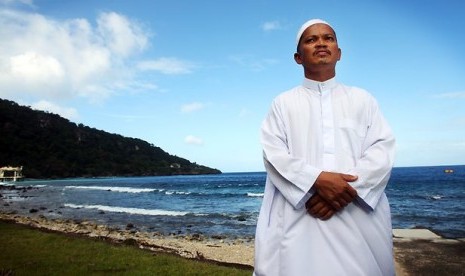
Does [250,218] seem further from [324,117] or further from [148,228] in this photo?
[324,117]

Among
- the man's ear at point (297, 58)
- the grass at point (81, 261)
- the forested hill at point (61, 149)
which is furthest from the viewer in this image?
the forested hill at point (61, 149)

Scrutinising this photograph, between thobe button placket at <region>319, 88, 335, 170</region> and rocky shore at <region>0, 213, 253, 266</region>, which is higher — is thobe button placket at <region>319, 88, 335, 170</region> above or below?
above

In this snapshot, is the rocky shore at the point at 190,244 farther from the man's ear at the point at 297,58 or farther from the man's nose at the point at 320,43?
the man's nose at the point at 320,43

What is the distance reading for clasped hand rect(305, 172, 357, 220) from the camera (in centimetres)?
206

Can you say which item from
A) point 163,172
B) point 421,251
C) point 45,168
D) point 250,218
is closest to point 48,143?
point 45,168

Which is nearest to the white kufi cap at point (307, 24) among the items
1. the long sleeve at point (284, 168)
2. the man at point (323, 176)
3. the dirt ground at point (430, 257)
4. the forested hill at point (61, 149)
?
the man at point (323, 176)

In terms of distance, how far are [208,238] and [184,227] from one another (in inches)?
177

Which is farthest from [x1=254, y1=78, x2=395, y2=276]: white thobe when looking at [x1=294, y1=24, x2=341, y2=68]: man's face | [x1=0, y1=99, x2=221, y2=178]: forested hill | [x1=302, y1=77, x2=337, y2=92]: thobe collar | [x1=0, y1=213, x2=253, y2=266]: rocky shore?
[x1=0, y1=99, x2=221, y2=178]: forested hill

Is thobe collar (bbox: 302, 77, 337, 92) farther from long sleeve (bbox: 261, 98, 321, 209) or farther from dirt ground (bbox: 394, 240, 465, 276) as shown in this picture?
dirt ground (bbox: 394, 240, 465, 276)

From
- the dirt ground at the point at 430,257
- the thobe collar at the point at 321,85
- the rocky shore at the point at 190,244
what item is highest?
the thobe collar at the point at 321,85

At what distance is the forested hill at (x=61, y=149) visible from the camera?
3637 inches

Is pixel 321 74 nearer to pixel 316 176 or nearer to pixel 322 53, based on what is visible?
pixel 322 53

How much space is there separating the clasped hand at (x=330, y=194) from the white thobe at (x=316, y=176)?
0.03m

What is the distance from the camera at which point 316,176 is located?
6.95 feet
